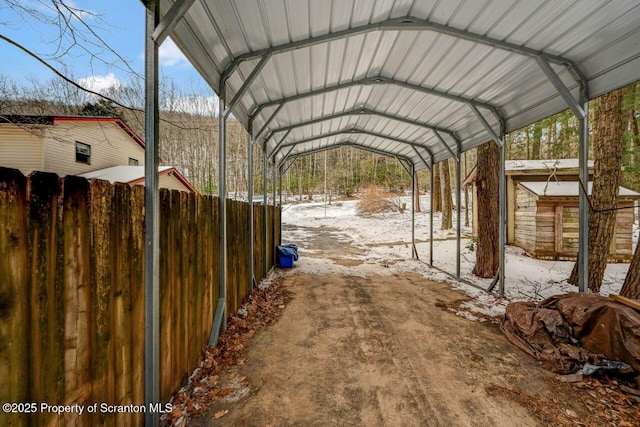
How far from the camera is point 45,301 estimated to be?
1134mm

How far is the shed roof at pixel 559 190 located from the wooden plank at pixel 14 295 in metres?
10.7

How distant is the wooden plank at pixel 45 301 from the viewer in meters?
1.09

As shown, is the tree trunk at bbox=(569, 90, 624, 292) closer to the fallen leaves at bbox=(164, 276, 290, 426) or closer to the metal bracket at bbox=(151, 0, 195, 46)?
the fallen leaves at bbox=(164, 276, 290, 426)

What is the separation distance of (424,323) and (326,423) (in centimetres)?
231

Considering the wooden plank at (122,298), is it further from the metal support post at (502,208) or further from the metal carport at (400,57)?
the metal support post at (502,208)

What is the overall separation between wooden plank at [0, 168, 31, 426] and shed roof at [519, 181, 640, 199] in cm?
1070

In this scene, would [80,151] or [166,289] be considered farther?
[80,151]

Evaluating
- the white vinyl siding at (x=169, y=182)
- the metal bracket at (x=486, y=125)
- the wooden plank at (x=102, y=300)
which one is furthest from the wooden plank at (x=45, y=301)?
the white vinyl siding at (x=169, y=182)

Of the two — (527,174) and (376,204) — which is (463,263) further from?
(376,204)

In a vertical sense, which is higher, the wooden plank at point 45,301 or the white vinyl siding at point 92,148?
the white vinyl siding at point 92,148

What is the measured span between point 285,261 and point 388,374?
5124 millimetres

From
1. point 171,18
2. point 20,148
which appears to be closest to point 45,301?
point 171,18

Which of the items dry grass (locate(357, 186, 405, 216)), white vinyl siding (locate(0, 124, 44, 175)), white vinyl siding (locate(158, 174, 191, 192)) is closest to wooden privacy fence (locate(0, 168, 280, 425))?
white vinyl siding (locate(0, 124, 44, 175))

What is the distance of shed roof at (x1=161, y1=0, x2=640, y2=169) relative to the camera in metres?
2.79
